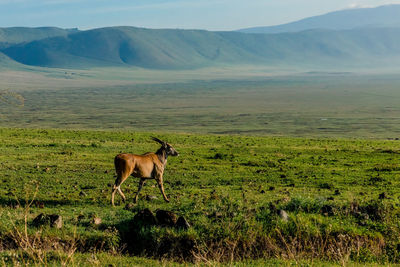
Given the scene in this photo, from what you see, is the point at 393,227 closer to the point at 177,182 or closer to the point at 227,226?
the point at 227,226

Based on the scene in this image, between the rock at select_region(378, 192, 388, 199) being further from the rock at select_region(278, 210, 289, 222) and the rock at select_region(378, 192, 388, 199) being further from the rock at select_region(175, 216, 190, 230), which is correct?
the rock at select_region(175, 216, 190, 230)

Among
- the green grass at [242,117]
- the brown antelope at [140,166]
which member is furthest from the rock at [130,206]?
the green grass at [242,117]

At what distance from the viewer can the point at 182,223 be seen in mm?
11852

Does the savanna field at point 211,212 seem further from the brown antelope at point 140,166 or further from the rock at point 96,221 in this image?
the brown antelope at point 140,166

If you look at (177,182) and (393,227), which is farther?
(177,182)

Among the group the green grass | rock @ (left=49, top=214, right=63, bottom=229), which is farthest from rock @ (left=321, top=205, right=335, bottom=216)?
the green grass

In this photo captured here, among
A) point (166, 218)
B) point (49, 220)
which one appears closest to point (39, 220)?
point (49, 220)

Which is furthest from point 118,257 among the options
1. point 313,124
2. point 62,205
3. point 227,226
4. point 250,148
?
point 313,124

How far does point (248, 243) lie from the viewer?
A: 1120 centimetres

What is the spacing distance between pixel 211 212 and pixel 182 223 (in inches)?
42.6

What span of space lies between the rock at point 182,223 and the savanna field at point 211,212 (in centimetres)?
13

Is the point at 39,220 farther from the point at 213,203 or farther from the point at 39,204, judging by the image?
the point at 213,203

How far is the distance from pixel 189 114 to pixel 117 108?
22.6 metres

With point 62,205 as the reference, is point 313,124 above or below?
below
